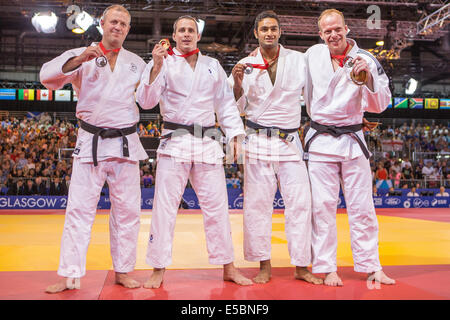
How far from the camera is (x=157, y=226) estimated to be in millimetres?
3291

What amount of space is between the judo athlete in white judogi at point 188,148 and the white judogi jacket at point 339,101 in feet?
2.31

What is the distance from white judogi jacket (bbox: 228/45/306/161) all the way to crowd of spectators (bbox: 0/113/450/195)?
10324 mm

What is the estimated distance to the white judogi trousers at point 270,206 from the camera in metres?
3.43

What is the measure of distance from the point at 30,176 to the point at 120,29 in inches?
430

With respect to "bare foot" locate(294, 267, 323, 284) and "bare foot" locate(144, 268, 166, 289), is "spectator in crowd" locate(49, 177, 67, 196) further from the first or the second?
"bare foot" locate(294, 267, 323, 284)

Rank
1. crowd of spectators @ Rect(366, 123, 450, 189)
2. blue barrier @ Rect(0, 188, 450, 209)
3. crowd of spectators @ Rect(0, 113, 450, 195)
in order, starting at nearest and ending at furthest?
blue barrier @ Rect(0, 188, 450, 209)
crowd of spectators @ Rect(0, 113, 450, 195)
crowd of spectators @ Rect(366, 123, 450, 189)

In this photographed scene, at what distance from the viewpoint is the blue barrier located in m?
12.5

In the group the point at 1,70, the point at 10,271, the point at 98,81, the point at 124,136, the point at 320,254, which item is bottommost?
the point at 10,271

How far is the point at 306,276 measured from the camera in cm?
335

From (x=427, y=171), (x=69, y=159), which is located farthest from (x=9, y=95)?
(x=427, y=171)

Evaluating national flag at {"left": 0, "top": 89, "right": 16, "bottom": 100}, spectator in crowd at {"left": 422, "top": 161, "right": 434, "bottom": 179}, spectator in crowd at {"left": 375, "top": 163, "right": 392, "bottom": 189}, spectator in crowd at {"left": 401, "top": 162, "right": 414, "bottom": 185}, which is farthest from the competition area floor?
national flag at {"left": 0, "top": 89, "right": 16, "bottom": 100}

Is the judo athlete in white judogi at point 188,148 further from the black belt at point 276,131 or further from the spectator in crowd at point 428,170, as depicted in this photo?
the spectator in crowd at point 428,170

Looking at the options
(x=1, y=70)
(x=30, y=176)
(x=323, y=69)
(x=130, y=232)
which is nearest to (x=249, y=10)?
(x=30, y=176)
